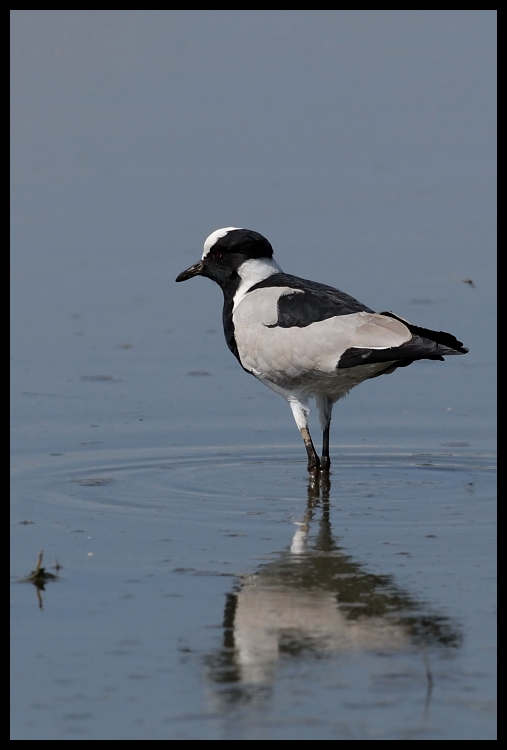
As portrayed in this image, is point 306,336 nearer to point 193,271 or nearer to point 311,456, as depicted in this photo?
point 311,456

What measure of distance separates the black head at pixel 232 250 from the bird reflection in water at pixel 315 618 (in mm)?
3061

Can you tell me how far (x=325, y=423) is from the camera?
29.8 ft

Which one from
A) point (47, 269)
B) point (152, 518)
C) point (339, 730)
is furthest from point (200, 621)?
point (47, 269)

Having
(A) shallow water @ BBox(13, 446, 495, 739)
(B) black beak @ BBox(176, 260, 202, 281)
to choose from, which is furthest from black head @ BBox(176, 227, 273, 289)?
Result: (A) shallow water @ BBox(13, 446, 495, 739)

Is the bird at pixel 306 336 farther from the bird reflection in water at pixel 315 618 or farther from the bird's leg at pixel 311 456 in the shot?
the bird reflection in water at pixel 315 618

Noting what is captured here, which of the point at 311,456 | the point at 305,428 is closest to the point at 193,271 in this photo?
the point at 305,428

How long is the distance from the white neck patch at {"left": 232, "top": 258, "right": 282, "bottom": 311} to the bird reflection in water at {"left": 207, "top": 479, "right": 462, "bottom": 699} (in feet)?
9.52

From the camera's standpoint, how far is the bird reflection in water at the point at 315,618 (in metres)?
5.44

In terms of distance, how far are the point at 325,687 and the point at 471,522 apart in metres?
2.60

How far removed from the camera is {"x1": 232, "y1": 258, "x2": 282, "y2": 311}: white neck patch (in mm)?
9555

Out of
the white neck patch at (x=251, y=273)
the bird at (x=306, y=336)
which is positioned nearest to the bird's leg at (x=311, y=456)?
the bird at (x=306, y=336)

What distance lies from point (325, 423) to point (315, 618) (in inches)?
128

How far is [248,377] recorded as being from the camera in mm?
11164

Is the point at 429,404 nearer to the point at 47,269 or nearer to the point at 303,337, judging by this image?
the point at 303,337
